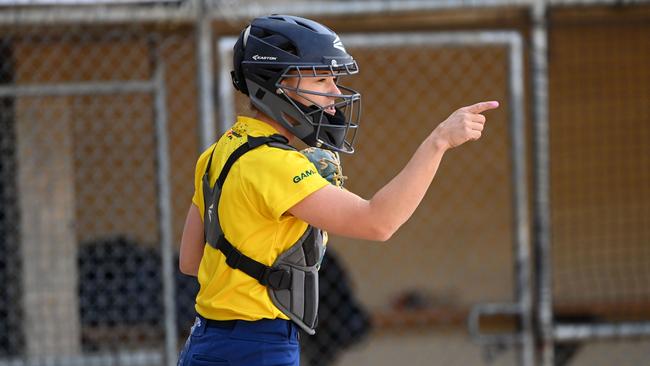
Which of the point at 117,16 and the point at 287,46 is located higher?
the point at 117,16

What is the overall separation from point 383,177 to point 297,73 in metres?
5.68

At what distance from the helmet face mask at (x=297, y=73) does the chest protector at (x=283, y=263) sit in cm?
9

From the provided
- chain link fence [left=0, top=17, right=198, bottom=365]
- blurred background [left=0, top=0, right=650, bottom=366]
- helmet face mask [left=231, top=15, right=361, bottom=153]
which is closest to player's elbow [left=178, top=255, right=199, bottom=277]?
helmet face mask [left=231, top=15, right=361, bottom=153]

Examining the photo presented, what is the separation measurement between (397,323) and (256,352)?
562 cm

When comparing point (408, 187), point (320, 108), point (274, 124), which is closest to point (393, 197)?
point (408, 187)

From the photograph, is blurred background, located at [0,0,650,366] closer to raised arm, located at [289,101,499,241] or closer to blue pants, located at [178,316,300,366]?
blue pants, located at [178,316,300,366]

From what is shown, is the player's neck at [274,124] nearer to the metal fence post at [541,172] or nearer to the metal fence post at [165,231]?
the metal fence post at [165,231]

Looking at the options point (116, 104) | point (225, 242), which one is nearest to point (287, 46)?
point (225, 242)

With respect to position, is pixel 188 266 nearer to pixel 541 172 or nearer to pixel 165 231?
pixel 165 231

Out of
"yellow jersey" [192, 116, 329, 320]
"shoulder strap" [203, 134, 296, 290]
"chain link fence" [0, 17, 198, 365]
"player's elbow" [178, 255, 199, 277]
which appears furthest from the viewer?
"chain link fence" [0, 17, 198, 365]

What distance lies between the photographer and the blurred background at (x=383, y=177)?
543 centimetres

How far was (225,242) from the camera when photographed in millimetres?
3127

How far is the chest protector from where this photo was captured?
3.08m

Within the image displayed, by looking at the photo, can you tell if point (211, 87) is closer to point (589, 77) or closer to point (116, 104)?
point (116, 104)
